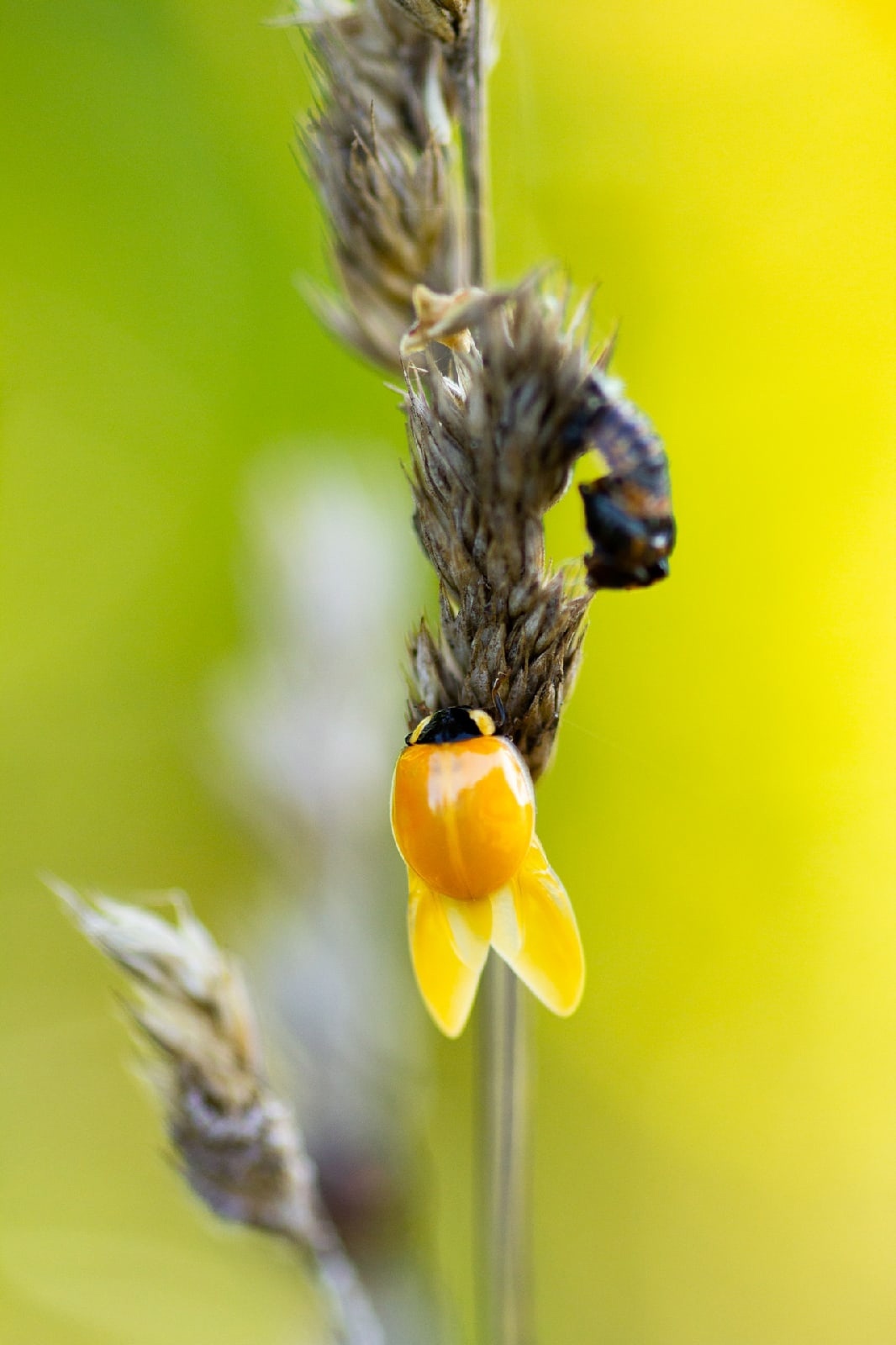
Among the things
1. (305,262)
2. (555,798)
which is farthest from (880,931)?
(305,262)

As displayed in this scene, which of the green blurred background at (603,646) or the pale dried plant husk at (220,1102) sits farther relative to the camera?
the green blurred background at (603,646)

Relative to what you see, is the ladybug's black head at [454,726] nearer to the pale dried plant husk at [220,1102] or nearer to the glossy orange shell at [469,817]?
the glossy orange shell at [469,817]

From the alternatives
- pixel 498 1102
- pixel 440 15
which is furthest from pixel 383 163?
pixel 498 1102

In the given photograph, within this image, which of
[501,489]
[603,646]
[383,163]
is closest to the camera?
[501,489]

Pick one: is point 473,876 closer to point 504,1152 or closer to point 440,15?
point 504,1152

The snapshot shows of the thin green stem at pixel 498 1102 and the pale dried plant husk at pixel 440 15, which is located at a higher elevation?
the pale dried plant husk at pixel 440 15

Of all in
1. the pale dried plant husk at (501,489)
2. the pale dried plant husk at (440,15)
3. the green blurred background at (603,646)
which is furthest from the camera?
the green blurred background at (603,646)

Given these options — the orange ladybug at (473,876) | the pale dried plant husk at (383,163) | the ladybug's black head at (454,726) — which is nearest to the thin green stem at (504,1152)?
the orange ladybug at (473,876)

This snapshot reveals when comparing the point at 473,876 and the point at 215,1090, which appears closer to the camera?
the point at 473,876
